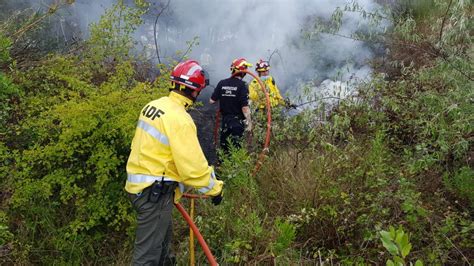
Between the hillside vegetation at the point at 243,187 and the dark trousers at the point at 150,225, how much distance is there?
0.43 meters

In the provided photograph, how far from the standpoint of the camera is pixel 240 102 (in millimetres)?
6086

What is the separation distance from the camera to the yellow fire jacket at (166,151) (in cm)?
298

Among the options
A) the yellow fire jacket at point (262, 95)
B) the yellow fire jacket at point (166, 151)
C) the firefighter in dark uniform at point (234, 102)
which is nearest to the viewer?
the yellow fire jacket at point (166, 151)

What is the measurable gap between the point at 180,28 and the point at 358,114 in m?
4.00

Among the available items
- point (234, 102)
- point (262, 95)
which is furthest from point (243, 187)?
point (262, 95)

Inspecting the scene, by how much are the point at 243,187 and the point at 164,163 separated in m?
1.23

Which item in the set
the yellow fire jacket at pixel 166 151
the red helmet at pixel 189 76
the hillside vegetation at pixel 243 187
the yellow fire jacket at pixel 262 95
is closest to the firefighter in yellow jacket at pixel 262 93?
the yellow fire jacket at pixel 262 95

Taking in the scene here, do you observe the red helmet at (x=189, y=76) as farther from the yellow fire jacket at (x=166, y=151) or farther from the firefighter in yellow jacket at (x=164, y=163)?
the yellow fire jacket at (x=166, y=151)

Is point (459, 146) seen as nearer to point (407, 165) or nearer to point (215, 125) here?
point (407, 165)

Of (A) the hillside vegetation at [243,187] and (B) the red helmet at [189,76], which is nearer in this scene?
(B) the red helmet at [189,76]

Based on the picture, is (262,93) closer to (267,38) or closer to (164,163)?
(267,38)

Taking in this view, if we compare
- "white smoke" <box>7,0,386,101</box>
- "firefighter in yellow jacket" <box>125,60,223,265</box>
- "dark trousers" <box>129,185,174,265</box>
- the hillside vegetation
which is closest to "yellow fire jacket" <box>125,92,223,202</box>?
"firefighter in yellow jacket" <box>125,60,223,265</box>

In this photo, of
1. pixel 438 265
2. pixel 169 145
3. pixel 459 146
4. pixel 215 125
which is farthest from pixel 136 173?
pixel 215 125

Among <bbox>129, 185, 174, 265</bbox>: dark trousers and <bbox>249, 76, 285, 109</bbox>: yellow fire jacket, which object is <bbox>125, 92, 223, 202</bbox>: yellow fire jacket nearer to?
<bbox>129, 185, 174, 265</bbox>: dark trousers
